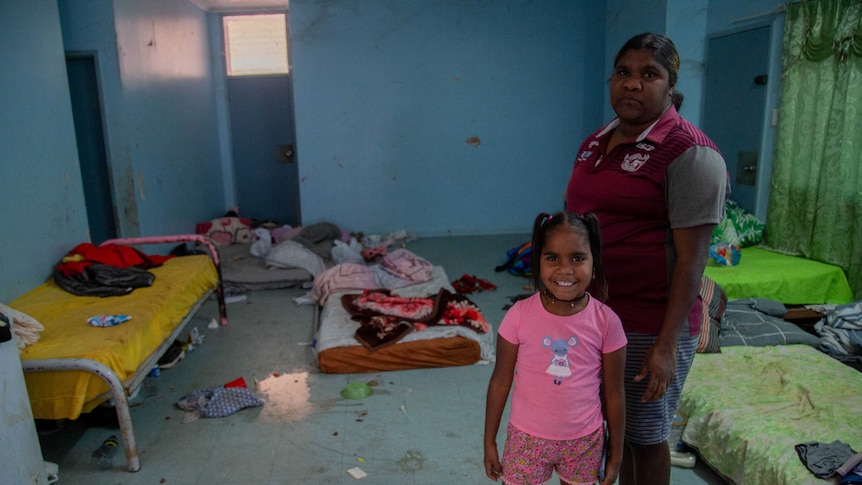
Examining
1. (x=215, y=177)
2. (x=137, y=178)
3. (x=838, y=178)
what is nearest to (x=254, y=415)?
(x=137, y=178)

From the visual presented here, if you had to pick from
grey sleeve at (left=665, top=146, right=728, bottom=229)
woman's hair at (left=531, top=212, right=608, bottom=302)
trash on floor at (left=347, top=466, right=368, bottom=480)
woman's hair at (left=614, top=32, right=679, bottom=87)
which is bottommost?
trash on floor at (left=347, top=466, right=368, bottom=480)

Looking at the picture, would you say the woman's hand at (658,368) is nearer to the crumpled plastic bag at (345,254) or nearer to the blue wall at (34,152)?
the blue wall at (34,152)

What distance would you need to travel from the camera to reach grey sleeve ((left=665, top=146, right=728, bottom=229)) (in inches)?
55.6

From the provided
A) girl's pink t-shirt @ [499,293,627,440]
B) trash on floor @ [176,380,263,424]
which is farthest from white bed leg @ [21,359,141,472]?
girl's pink t-shirt @ [499,293,627,440]

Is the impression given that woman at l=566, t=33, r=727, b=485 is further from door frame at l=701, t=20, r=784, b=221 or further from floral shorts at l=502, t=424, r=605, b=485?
door frame at l=701, t=20, r=784, b=221

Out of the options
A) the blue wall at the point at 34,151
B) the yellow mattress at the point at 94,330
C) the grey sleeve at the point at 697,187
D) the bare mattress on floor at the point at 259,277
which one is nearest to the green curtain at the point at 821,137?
the grey sleeve at the point at 697,187

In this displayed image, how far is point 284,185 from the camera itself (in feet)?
24.7

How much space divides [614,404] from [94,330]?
2378 millimetres

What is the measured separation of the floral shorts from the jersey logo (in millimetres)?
686

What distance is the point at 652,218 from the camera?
1.52 m

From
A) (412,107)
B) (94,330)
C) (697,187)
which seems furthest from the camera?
(412,107)

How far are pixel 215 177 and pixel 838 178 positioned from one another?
6326mm

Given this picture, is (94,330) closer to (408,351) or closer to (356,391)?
(356,391)

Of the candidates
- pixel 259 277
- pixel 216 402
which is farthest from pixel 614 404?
pixel 259 277
